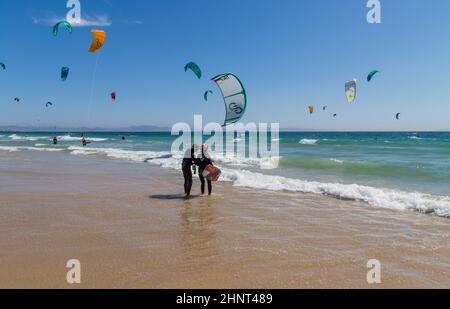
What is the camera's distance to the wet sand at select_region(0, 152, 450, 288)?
367 centimetres

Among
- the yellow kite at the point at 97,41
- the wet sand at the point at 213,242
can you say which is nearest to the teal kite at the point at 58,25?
the yellow kite at the point at 97,41

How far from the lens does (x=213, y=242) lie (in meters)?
4.84

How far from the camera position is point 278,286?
3516mm

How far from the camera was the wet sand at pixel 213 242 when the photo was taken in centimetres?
367

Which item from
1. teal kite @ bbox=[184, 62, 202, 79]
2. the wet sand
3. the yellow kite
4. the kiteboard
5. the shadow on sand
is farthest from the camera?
teal kite @ bbox=[184, 62, 202, 79]

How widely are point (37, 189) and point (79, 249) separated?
16.8ft

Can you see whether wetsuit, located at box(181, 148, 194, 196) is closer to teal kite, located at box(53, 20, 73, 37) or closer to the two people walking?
the two people walking

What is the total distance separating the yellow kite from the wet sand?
5897 millimetres

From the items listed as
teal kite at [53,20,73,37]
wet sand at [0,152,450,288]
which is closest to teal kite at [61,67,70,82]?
teal kite at [53,20,73,37]

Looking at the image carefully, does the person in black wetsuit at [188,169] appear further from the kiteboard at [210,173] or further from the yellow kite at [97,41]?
the yellow kite at [97,41]

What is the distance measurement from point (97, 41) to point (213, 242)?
9887mm

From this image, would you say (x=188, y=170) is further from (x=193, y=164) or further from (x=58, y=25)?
(x=58, y=25)

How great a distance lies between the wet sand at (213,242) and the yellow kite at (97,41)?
590cm
